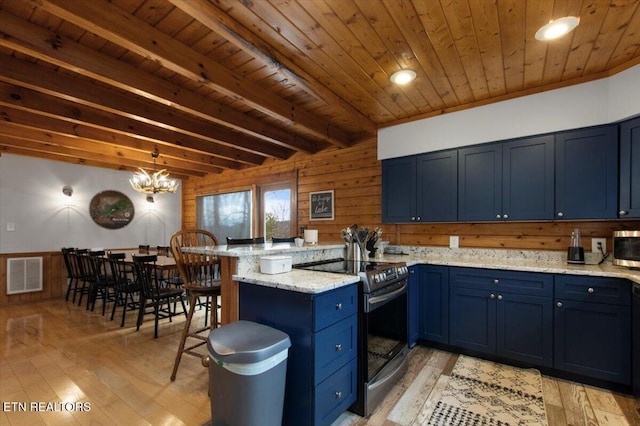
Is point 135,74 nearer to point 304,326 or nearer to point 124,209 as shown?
point 304,326

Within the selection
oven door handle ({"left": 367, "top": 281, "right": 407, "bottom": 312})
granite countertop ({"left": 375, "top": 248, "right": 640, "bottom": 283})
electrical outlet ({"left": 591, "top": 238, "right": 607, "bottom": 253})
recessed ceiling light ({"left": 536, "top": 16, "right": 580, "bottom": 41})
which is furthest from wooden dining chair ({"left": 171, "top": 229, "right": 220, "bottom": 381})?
electrical outlet ({"left": 591, "top": 238, "right": 607, "bottom": 253})

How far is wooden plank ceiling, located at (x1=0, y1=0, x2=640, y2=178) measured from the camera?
5.86ft

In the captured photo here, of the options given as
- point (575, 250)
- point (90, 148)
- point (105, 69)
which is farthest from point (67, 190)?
point (575, 250)

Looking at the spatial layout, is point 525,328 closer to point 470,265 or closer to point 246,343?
point 470,265

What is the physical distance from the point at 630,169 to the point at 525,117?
883 millimetres

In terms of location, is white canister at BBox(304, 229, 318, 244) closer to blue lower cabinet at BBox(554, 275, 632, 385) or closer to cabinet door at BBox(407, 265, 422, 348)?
cabinet door at BBox(407, 265, 422, 348)

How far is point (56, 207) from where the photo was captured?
5344mm

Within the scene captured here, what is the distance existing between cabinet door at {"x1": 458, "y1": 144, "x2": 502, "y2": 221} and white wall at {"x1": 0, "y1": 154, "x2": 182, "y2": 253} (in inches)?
247

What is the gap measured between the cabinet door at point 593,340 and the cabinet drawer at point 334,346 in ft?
5.70

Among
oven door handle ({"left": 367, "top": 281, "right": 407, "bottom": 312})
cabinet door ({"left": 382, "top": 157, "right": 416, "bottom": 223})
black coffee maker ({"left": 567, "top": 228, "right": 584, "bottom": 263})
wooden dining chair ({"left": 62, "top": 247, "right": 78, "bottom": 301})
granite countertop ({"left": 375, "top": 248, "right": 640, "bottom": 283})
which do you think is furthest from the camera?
wooden dining chair ({"left": 62, "top": 247, "right": 78, "bottom": 301})

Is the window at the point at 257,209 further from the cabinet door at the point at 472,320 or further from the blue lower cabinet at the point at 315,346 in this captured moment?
the blue lower cabinet at the point at 315,346

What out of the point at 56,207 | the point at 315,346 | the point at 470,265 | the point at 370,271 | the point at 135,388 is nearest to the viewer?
the point at 315,346

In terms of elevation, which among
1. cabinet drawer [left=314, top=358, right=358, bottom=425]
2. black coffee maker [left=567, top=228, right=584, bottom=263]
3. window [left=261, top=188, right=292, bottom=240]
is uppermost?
window [left=261, top=188, right=292, bottom=240]

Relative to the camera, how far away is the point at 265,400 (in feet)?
4.83
